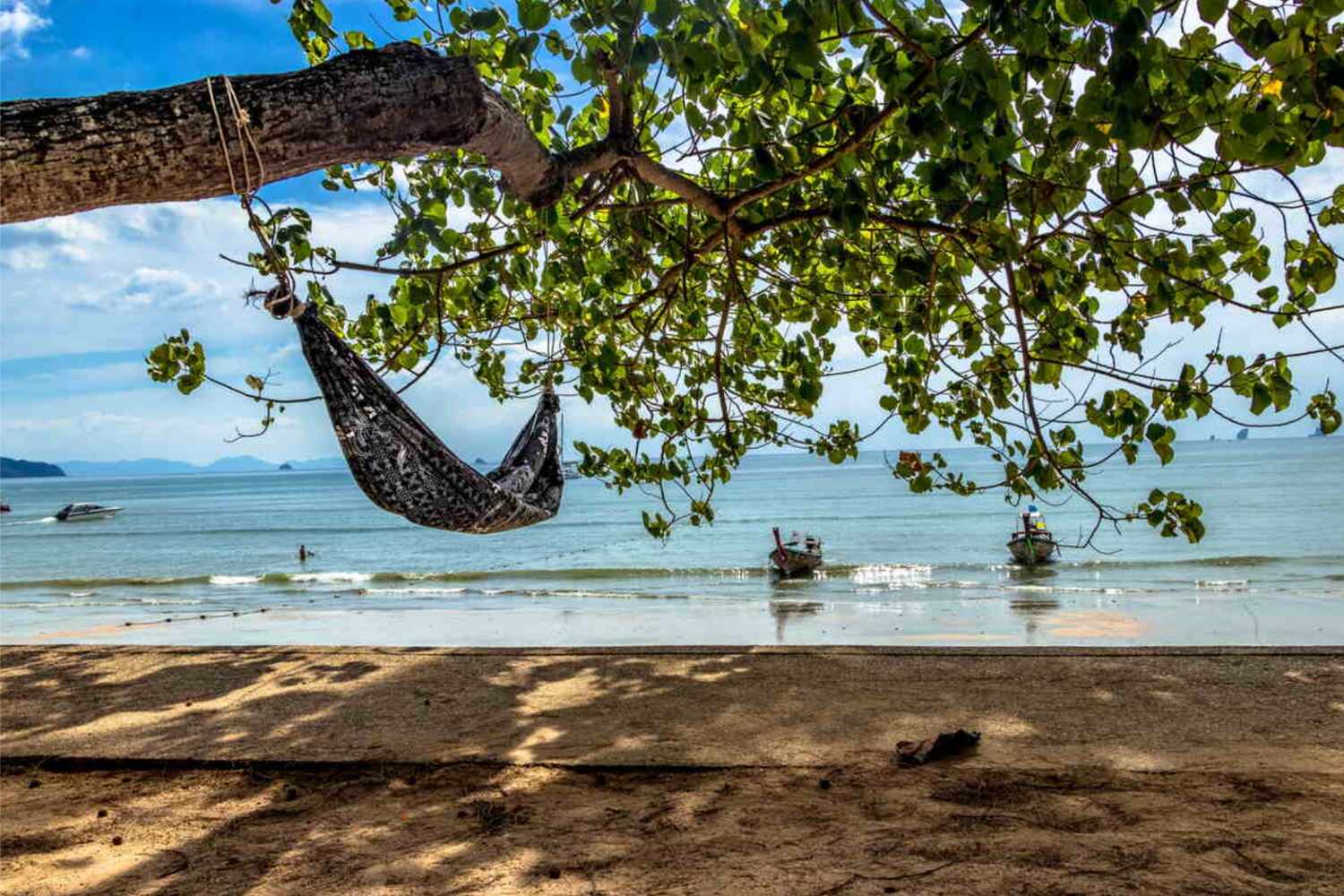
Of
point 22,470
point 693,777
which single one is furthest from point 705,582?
point 22,470

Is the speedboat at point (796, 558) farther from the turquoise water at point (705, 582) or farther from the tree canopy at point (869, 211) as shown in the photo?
the tree canopy at point (869, 211)

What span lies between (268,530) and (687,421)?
1358 inches

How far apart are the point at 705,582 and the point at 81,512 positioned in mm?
39277

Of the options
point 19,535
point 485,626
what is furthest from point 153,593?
point 19,535

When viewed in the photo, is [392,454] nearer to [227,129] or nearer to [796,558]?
[227,129]

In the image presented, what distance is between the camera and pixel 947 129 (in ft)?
6.49

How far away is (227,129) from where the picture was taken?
5.16 ft

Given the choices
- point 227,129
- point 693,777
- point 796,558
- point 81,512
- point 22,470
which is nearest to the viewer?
point 227,129

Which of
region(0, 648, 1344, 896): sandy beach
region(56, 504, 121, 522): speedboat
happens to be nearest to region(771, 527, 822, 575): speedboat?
region(0, 648, 1344, 896): sandy beach

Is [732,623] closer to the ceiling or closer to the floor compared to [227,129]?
closer to the floor

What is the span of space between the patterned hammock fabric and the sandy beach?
933mm

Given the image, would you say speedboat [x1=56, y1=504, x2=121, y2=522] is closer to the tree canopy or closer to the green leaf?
the tree canopy

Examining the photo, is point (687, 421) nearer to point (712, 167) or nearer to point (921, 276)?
point (712, 167)

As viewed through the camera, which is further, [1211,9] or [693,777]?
[693,777]
